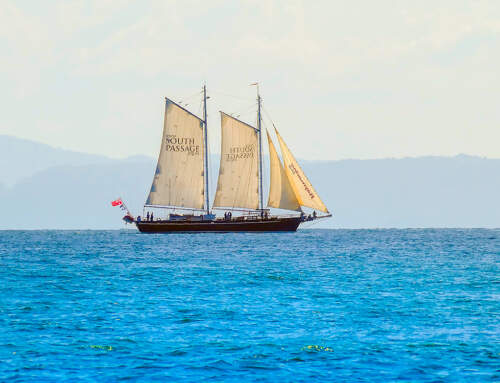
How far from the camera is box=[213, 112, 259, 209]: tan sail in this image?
333 feet

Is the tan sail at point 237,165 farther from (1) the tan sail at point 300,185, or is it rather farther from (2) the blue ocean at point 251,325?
(2) the blue ocean at point 251,325

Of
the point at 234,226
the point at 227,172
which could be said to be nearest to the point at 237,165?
the point at 227,172

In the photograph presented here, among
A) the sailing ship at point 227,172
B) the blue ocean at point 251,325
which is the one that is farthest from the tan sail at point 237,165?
the blue ocean at point 251,325

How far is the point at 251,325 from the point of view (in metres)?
26.8

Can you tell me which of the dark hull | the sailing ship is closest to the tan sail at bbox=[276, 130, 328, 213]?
the sailing ship

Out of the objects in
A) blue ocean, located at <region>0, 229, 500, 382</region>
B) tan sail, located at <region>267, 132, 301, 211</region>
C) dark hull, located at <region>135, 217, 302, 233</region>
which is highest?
tan sail, located at <region>267, 132, 301, 211</region>

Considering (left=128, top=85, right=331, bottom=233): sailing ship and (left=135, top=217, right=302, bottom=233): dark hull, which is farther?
(left=135, top=217, right=302, bottom=233): dark hull

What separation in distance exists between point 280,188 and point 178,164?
1385 cm

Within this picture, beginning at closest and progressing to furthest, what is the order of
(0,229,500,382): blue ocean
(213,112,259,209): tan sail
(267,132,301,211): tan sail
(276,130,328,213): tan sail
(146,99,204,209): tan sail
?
(0,229,500,382): blue ocean
(276,130,328,213): tan sail
(267,132,301,211): tan sail
(146,99,204,209): tan sail
(213,112,259,209): tan sail

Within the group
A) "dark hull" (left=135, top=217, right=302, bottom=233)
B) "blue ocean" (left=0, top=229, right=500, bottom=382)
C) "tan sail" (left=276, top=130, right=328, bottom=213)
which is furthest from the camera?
"dark hull" (left=135, top=217, right=302, bottom=233)

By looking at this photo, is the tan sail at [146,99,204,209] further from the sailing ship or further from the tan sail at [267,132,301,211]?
the tan sail at [267,132,301,211]

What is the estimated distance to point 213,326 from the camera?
87.1ft

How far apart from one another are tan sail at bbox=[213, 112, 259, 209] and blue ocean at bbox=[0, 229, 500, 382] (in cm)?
5208

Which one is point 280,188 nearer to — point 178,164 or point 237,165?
point 237,165
